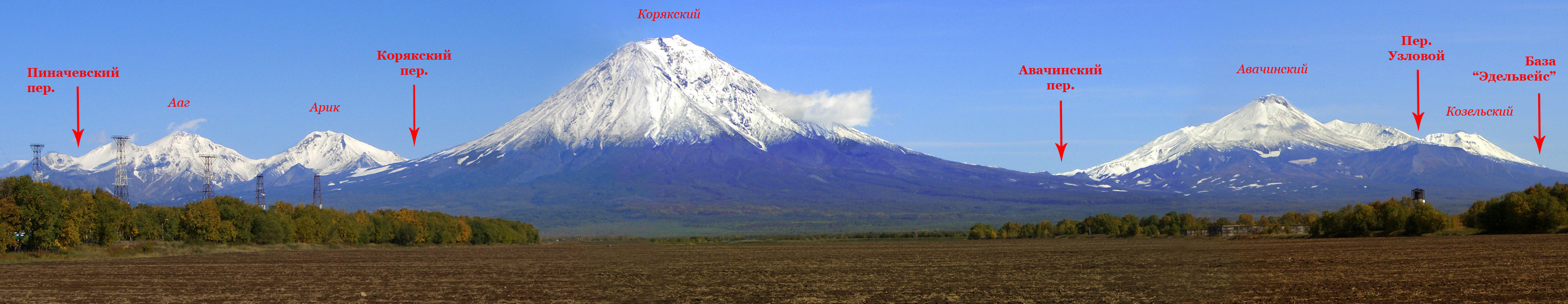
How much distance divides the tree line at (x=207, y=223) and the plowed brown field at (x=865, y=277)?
6723 millimetres

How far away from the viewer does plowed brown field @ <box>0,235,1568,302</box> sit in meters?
26.7

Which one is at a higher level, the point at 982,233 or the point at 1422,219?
the point at 1422,219

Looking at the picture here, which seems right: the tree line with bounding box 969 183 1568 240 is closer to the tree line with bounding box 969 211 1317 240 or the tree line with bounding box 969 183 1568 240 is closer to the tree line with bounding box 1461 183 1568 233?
the tree line with bounding box 1461 183 1568 233

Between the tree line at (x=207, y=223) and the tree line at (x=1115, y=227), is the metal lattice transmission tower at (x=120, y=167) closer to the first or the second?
the tree line at (x=207, y=223)

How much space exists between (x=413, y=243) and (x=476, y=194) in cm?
9123

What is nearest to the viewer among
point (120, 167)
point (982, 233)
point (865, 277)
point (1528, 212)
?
point (865, 277)

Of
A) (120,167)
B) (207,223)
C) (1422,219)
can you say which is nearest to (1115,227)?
(1422,219)

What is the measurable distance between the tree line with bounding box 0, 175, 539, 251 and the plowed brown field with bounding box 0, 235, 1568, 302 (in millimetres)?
6723

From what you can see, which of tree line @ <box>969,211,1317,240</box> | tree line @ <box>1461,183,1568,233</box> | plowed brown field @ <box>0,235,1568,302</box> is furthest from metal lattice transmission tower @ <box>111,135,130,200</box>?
tree line @ <box>1461,183,1568,233</box>

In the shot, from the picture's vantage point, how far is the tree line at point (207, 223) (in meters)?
57.8

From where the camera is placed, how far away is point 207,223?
78.3m

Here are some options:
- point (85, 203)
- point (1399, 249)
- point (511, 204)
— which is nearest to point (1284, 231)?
point (1399, 249)

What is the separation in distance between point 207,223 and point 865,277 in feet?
196

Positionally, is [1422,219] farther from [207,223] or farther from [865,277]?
[207,223]
